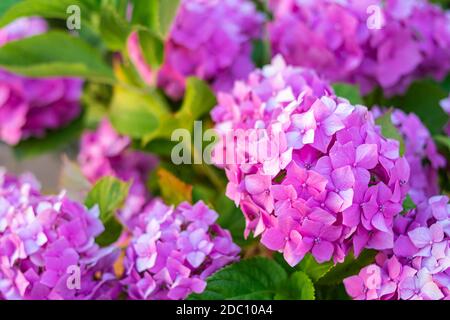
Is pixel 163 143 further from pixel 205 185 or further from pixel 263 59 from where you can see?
pixel 263 59

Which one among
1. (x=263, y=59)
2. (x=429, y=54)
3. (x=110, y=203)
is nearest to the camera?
(x=110, y=203)

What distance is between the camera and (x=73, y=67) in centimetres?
81

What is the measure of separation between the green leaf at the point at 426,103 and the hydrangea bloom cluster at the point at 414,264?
0.78ft

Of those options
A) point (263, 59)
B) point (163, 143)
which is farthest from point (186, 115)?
point (263, 59)

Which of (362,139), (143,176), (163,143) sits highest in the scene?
(362,139)

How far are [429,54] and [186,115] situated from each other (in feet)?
0.89

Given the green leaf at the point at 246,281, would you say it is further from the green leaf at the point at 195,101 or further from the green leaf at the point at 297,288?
the green leaf at the point at 195,101

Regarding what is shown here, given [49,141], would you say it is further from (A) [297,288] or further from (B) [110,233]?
(A) [297,288]

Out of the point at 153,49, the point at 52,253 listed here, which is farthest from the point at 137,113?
the point at 52,253

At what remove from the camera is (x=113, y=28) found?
80 centimetres

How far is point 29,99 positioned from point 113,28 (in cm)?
26

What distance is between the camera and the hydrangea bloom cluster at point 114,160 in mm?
962

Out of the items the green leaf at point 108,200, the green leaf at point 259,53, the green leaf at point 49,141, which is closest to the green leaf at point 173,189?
the green leaf at point 108,200

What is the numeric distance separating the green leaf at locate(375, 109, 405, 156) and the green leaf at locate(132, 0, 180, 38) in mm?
233
